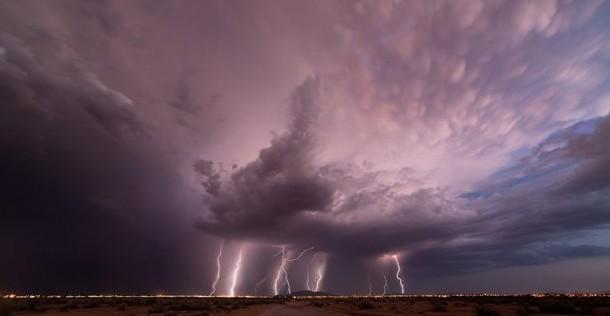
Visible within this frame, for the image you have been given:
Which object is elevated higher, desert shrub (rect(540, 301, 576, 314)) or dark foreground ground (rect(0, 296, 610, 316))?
desert shrub (rect(540, 301, 576, 314))

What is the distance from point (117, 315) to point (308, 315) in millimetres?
15893

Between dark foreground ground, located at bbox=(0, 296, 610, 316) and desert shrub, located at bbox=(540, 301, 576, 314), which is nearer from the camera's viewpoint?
desert shrub, located at bbox=(540, 301, 576, 314)

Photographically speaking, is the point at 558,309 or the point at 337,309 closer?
the point at 558,309

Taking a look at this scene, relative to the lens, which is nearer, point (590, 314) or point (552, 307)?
point (590, 314)

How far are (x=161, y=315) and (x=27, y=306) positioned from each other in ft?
49.5

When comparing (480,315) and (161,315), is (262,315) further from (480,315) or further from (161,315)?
(480,315)

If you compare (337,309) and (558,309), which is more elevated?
(558,309)

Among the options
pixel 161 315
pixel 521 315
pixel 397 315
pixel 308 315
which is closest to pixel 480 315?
pixel 521 315

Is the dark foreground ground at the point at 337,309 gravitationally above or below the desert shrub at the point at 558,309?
below

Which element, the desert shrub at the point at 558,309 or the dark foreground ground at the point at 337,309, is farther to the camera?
the dark foreground ground at the point at 337,309

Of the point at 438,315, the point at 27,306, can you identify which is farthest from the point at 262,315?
the point at 27,306

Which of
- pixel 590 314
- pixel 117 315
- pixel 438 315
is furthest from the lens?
pixel 117 315

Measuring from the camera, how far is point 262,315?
29.7m

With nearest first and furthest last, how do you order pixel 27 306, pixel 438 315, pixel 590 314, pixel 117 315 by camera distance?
pixel 590 314 < pixel 438 315 < pixel 117 315 < pixel 27 306
